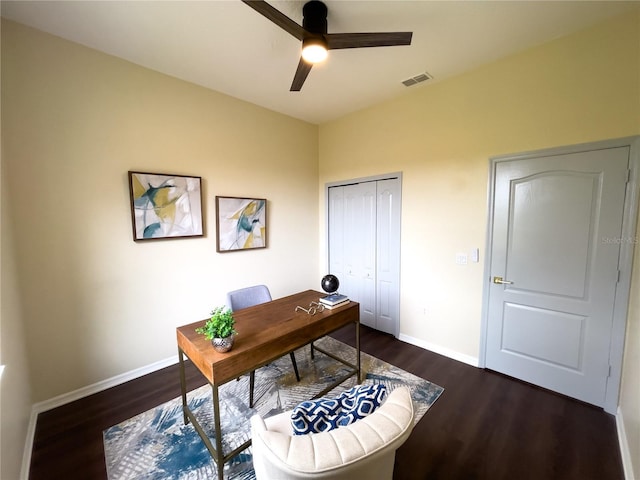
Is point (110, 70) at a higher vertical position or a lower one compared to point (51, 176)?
higher

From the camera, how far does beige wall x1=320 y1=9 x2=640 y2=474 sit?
73.1 inches

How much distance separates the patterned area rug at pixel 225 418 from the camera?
5.16 ft

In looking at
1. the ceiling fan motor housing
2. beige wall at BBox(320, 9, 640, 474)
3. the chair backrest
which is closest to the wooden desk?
the chair backrest

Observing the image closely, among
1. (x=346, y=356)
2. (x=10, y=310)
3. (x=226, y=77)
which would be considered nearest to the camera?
(x=10, y=310)

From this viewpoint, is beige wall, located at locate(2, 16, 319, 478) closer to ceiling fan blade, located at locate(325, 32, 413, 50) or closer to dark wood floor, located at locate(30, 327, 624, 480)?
dark wood floor, located at locate(30, 327, 624, 480)

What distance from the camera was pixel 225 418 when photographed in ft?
6.41

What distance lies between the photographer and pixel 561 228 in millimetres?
2117

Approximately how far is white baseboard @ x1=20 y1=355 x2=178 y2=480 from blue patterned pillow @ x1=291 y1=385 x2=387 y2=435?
6.03 feet

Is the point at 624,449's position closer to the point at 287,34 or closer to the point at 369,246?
the point at 369,246

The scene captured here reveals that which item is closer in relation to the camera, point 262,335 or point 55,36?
point 262,335

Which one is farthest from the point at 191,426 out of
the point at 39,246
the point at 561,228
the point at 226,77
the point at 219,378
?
the point at 561,228

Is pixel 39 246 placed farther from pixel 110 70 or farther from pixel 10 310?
pixel 110 70

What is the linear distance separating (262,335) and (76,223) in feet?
6.13

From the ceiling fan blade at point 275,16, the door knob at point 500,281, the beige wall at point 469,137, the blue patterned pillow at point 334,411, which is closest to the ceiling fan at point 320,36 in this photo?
the ceiling fan blade at point 275,16
